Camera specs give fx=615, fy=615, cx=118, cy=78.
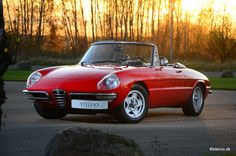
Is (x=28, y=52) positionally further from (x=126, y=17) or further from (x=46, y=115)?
(x=46, y=115)

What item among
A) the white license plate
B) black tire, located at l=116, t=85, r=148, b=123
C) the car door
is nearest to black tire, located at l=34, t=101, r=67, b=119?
the white license plate

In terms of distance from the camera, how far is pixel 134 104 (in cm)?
1059

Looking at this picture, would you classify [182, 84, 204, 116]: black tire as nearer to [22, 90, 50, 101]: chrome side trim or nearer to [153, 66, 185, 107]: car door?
[153, 66, 185, 107]: car door

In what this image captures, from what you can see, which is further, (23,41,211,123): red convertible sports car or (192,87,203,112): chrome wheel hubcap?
(192,87,203,112): chrome wheel hubcap

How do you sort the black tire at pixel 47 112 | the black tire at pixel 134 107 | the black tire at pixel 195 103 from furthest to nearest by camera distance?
the black tire at pixel 195 103, the black tire at pixel 47 112, the black tire at pixel 134 107

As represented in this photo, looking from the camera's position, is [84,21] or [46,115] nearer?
[46,115]

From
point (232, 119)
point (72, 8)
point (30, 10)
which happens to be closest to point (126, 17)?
point (72, 8)

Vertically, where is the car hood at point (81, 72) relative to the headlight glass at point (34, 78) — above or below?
above

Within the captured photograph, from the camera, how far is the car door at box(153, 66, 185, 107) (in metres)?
11.3

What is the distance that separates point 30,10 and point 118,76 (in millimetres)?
65711

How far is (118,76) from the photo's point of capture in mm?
10164

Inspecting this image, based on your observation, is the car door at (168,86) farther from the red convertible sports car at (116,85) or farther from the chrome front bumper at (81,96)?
the chrome front bumper at (81,96)

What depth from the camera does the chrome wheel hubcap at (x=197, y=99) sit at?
1251 cm

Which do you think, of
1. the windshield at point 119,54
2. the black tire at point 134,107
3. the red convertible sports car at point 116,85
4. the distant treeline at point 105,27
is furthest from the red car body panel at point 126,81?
the distant treeline at point 105,27
